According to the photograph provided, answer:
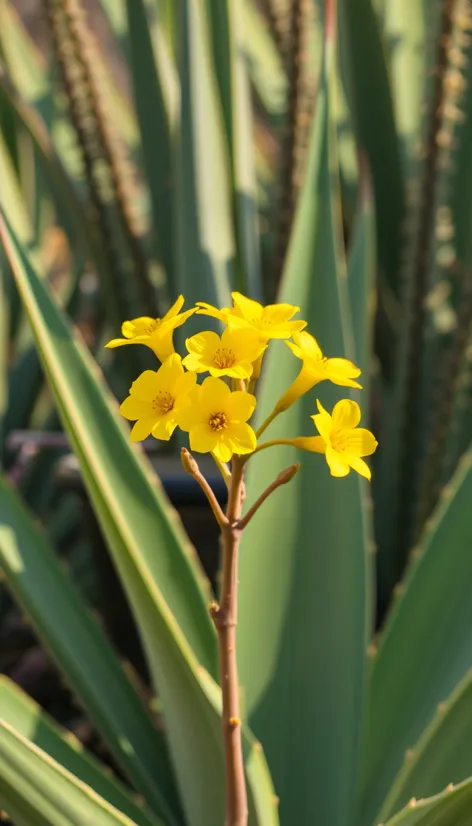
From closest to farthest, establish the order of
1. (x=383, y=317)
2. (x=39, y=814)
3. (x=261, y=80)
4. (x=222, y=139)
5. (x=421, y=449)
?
(x=39, y=814), (x=222, y=139), (x=421, y=449), (x=383, y=317), (x=261, y=80)

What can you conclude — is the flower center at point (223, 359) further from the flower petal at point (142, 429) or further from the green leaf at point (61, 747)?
the green leaf at point (61, 747)

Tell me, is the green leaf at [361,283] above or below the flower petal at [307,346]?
below

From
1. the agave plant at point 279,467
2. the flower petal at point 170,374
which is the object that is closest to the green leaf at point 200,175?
the agave plant at point 279,467

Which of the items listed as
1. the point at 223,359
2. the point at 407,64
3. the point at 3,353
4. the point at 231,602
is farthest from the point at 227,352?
the point at 407,64

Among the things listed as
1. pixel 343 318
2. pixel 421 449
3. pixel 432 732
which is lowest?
pixel 421 449

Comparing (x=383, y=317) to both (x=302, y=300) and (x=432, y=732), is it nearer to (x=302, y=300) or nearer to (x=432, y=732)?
(x=302, y=300)

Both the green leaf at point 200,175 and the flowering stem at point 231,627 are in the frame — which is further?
the green leaf at point 200,175

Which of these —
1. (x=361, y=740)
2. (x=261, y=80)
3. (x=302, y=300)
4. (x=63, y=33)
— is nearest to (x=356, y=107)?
(x=261, y=80)
